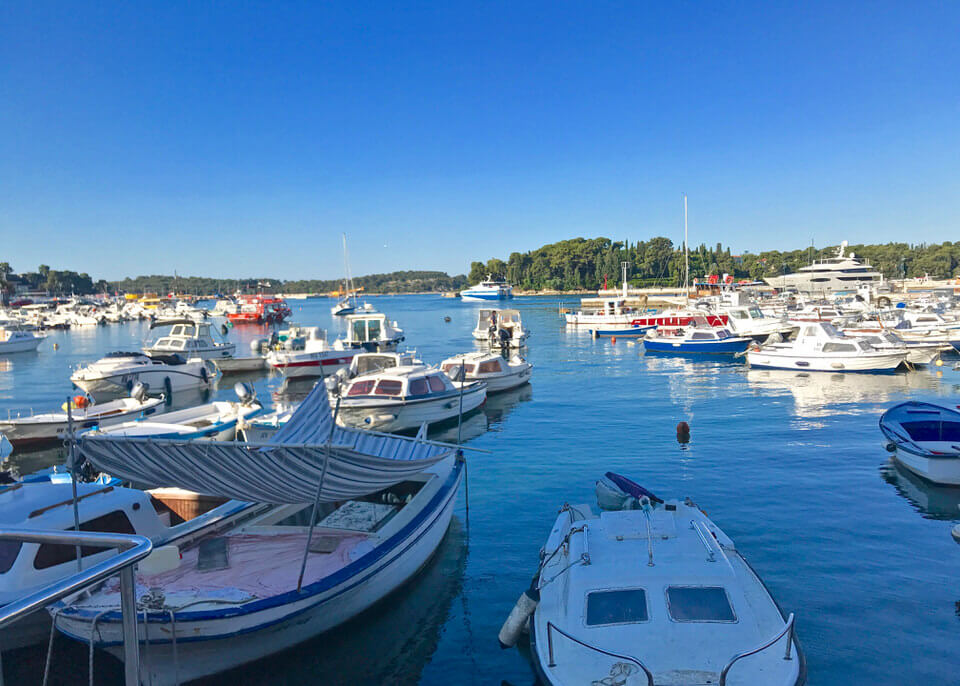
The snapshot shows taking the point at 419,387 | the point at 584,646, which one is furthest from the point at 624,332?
the point at 584,646

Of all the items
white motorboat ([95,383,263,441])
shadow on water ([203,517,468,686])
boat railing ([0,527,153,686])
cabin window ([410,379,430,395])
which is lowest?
shadow on water ([203,517,468,686])

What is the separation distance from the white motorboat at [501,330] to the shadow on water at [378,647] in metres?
43.3

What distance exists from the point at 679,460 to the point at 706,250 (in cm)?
18445

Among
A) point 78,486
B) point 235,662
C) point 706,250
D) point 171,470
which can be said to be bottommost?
point 235,662

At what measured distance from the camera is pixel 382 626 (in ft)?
34.7

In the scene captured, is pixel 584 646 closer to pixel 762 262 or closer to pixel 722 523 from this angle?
pixel 722 523

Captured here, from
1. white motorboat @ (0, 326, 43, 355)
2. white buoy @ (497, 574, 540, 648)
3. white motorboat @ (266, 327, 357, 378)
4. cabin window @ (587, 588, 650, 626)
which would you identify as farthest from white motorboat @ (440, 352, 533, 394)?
white motorboat @ (0, 326, 43, 355)

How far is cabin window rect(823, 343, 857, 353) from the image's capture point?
124ft

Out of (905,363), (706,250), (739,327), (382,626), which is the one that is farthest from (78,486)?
(706,250)

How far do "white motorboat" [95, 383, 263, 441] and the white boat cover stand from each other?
10984mm

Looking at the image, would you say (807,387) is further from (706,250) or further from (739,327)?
(706,250)

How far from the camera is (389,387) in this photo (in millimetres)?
24297

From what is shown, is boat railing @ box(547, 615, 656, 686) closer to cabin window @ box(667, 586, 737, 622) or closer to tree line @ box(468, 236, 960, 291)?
cabin window @ box(667, 586, 737, 622)

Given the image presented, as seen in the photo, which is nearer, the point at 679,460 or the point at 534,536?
the point at 534,536
